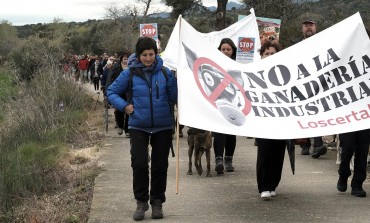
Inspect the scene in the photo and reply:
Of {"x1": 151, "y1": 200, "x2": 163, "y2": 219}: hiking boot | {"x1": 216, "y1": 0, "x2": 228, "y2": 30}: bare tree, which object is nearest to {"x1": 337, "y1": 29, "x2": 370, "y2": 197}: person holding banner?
{"x1": 151, "y1": 200, "x2": 163, "y2": 219}: hiking boot

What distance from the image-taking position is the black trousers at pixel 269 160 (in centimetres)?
741

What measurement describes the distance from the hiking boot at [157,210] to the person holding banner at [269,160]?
52.3 inches

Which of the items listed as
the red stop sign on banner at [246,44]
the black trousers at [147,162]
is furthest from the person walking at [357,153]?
the red stop sign on banner at [246,44]

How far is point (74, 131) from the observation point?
548 inches

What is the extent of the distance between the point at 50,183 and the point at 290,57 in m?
3.47

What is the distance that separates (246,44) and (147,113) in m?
8.54

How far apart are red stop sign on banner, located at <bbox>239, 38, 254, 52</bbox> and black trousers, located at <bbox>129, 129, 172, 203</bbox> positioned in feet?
27.0

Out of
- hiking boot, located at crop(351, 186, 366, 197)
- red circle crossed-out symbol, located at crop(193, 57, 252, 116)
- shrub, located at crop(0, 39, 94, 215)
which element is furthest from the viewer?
shrub, located at crop(0, 39, 94, 215)

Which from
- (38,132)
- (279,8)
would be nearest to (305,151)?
(38,132)

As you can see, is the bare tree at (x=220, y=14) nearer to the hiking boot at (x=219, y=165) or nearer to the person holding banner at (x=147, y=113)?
the hiking boot at (x=219, y=165)

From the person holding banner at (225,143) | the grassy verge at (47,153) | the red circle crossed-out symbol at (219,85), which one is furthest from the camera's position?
the person holding banner at (225,143)

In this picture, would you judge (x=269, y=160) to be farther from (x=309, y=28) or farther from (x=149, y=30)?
(x=149, y=30)

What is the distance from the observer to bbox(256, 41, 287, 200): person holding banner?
7.42 metres

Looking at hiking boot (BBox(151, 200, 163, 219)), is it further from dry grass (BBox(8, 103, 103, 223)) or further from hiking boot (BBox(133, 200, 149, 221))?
dry grass (BBox(8, 103, 103, 223))
